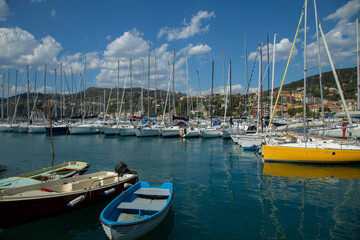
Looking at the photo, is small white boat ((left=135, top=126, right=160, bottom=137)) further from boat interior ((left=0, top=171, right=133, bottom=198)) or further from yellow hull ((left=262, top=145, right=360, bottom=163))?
boat interior ((left=0, top=171, right=133, bottom=198))

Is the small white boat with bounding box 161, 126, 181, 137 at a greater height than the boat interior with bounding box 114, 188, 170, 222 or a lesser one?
greater

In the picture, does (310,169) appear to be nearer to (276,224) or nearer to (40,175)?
(276,224)

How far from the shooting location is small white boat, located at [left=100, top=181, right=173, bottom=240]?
6733 mm

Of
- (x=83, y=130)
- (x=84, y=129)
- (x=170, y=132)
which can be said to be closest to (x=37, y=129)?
(x=83, y=130)

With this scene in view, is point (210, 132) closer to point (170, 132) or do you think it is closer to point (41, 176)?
point (170, 132)

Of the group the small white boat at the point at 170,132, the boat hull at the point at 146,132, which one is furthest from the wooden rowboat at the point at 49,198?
the boat hull at the point at 146,132

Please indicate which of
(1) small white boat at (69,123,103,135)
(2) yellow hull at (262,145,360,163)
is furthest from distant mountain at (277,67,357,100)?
(1) small white boat at (69,123,103,135)

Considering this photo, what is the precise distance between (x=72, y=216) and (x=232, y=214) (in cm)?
689

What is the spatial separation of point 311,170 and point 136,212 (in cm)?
1378

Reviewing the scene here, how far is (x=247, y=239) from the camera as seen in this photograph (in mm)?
7703

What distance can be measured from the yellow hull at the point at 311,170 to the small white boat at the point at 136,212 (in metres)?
9.56

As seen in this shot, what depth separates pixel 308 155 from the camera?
17.2 meters

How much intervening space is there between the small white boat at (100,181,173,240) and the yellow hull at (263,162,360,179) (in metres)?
9.56

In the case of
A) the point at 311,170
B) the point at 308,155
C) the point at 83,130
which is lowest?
the point at 311,170
